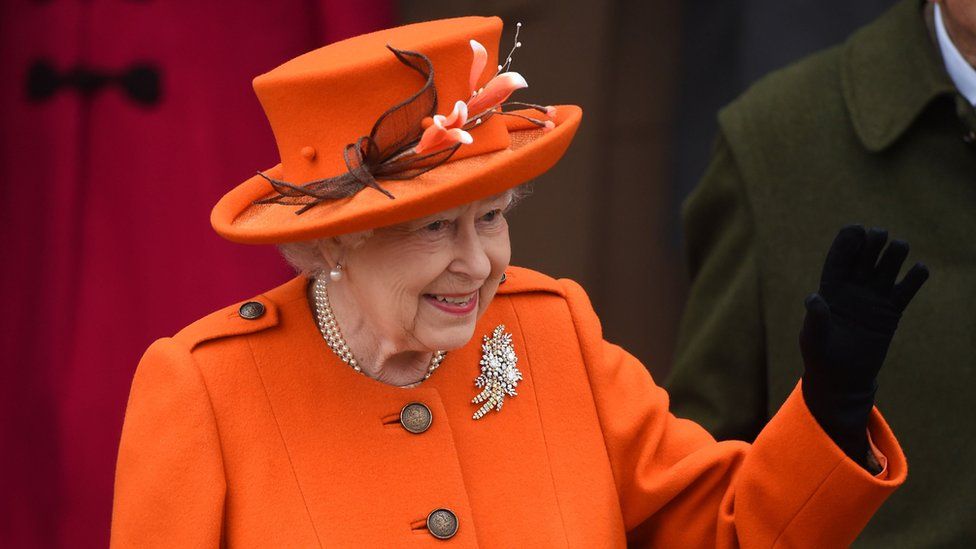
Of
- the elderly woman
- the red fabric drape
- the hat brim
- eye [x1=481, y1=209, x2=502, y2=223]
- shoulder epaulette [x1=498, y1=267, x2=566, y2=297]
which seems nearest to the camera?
the hat brim

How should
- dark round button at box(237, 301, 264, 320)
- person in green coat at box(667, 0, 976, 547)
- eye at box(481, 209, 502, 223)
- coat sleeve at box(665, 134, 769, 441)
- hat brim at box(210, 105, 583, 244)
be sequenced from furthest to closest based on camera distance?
coat sleeve at box(665, 134, 769, 441), person in green coat at box(667, 0, 976, 547), dark round button at box(237, 301, 264, 320), eye at box(481, 209, 502, 223), hat brim at box(210, 105, 583, 244)

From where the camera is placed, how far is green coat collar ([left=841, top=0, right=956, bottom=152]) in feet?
11.4

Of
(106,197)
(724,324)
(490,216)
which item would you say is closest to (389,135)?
(490,216)

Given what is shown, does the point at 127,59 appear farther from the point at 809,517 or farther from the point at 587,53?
the point at 809,517

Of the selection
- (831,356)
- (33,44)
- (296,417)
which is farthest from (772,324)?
(33,44)

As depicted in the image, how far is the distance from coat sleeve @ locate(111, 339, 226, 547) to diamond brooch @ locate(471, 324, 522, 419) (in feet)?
1.61

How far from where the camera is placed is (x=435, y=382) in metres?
2.76

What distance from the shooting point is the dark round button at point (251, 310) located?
8.77ft

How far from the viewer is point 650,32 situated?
4453 millimetres

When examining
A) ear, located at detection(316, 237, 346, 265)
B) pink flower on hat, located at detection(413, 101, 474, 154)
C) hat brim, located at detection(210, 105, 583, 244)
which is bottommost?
ear, located at detection(316, 237, 346, 265)

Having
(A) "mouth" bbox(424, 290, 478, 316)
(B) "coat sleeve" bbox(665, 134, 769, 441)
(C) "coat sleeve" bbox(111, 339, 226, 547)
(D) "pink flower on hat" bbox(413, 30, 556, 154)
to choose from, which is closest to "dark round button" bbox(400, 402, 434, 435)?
(A) "mouth" bbox(424, 290, 478, 316)

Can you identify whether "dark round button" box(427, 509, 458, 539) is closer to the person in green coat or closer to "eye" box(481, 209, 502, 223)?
"eye" box(481, 209, 502, 223)

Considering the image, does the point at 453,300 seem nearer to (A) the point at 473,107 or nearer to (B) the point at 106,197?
(A) the point at 473,107

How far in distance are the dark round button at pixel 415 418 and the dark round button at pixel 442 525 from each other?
0.15m
